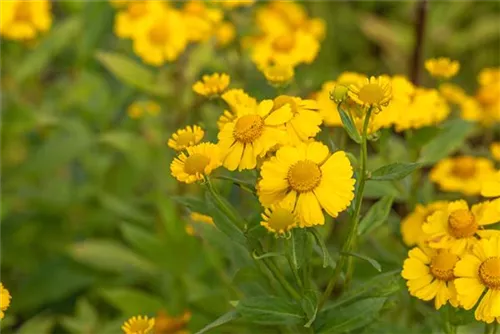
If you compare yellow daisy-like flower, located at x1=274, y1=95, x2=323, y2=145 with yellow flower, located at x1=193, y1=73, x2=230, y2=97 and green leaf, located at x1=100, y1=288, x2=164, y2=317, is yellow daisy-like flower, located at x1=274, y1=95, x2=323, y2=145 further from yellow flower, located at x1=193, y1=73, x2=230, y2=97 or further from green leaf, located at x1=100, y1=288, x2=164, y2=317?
green leaf, located at x1=100, y1=288, x2=164, y2=317

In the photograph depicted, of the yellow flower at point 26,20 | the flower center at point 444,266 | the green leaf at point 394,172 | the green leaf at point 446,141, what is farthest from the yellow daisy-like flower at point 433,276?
the yellow flower at point 26,20

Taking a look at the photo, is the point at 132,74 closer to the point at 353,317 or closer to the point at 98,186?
the point at 98,186

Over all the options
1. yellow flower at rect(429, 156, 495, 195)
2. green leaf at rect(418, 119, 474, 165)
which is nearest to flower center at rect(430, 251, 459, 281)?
green leaf at rect(418, 119, 474, 165)

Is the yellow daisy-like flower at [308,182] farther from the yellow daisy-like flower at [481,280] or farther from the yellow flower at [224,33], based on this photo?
the yellow flower at [224,33]

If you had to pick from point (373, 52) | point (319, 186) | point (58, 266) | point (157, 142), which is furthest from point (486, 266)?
point (373, 52)

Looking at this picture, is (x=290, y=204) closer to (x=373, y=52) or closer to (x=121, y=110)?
(x=121, y=110)

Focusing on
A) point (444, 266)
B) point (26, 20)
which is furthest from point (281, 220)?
point (26, 20)
